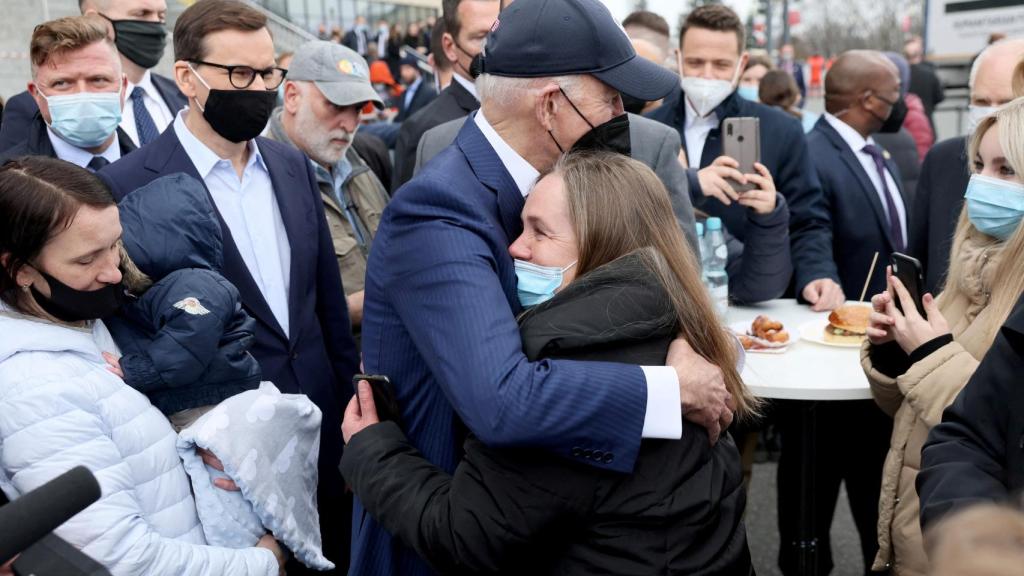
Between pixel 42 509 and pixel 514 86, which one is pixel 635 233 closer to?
pixel 514 86

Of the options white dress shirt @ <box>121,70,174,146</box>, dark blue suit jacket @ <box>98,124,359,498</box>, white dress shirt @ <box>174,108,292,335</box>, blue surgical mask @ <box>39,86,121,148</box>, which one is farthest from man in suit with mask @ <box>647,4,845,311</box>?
white dress shirt @ <box>121,70,174,146</box>

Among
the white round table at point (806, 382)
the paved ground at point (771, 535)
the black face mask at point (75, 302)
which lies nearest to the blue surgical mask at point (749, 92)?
the paved ground at point (771, 535)

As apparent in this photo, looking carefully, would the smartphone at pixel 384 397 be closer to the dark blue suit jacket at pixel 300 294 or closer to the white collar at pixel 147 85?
the dark blue suit jacket at pixel 300 294

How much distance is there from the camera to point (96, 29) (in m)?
3.31

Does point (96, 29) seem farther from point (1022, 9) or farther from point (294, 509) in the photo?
point (1022, 9)

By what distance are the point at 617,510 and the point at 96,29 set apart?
9.30ft

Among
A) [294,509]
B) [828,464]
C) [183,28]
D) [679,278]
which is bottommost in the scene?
[828,464]

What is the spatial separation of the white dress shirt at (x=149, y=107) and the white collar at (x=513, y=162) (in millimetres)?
2799

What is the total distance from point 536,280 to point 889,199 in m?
3.20

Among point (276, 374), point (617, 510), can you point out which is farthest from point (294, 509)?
point (617, 510)

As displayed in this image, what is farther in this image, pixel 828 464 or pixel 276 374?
pixel 828 464

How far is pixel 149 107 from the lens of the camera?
14.1ft

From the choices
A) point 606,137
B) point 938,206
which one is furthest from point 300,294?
point 938,206

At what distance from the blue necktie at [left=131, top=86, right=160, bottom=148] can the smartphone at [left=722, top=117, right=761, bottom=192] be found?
267cm
